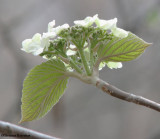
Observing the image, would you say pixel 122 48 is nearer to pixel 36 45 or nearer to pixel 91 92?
pixel 36 45

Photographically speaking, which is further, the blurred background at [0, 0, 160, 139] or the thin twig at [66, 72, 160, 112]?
the blurred background at [0, 0, 160, 139]

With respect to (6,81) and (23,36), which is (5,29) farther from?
(6,81)

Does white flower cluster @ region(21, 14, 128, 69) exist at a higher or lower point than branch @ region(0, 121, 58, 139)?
higher

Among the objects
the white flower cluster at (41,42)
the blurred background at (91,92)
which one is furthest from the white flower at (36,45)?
the blurred background at (91,92)

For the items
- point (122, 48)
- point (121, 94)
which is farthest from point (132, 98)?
point (122, 48)

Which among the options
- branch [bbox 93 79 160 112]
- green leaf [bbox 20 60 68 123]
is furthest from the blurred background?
branch [bbox 93 79 160 112]

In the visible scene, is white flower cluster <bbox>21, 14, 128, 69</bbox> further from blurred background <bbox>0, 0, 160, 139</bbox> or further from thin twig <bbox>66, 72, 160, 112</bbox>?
blurred background <bbox>0, 0, 160, 139</bbox>
